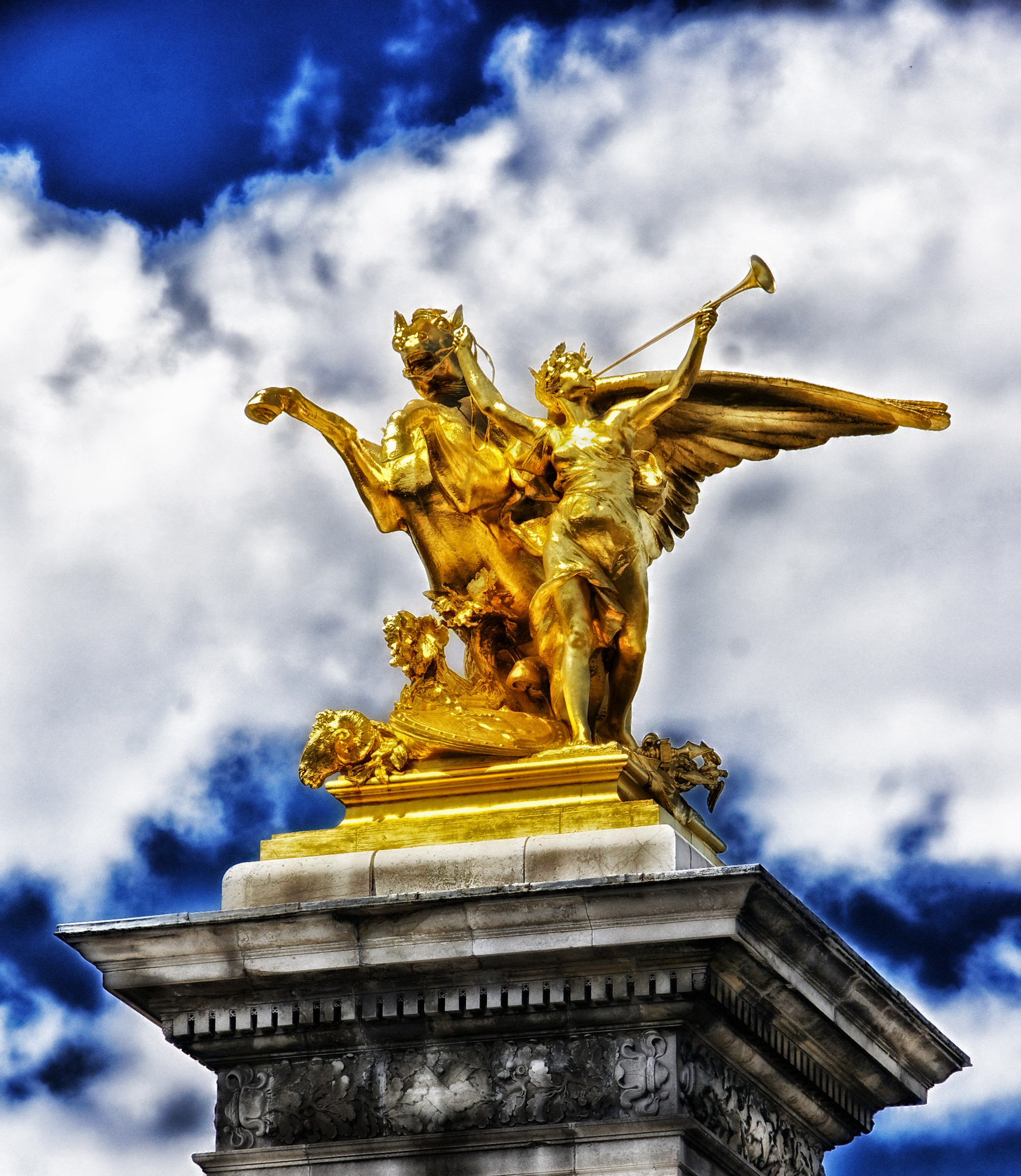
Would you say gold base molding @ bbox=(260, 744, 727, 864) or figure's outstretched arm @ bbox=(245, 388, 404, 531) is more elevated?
figure's outstretched arm @ bbox=(245, 388, 404, 531)

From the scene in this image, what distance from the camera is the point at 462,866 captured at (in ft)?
36.8

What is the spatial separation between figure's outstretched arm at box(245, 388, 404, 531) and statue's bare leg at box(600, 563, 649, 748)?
1.40 metres

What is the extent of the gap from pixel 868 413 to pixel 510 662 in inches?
96.0

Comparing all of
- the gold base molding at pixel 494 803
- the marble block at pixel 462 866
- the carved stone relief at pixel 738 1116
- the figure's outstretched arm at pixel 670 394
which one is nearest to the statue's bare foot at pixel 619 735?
the gold base molding at pixel 494 803

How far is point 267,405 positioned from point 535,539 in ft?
5.31

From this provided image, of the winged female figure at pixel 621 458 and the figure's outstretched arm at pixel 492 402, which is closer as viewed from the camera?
the winged female figure at pixel 621 458

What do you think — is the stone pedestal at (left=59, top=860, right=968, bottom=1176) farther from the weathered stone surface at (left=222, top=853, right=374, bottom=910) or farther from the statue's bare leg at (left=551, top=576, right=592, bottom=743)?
the statue's bare leg at (left=551, top=576, right=592, bottom=743)

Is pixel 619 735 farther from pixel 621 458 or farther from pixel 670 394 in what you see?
pixel 670 394

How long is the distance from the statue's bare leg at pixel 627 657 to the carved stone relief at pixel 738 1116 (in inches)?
75.8

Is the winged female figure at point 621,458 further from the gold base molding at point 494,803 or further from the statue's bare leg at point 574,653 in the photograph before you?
the gold base molding at point 494,803

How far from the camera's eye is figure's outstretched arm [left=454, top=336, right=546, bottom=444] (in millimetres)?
12625

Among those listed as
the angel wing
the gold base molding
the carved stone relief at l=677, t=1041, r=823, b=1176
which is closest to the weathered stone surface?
the gold base molding

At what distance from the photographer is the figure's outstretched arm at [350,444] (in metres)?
12.8

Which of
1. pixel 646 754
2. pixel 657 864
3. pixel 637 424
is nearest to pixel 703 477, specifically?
pixel 637 424
